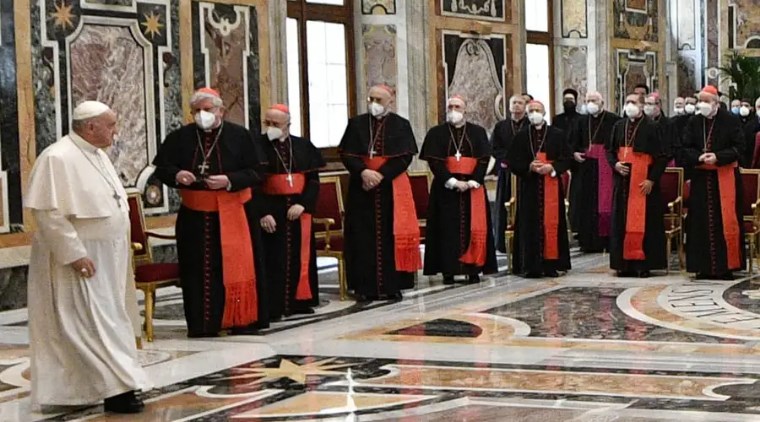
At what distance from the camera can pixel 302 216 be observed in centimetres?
1013

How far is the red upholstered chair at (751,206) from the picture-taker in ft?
39.3

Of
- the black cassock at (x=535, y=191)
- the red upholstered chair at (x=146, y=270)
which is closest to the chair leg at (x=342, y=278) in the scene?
the red upholstered chair at (x=146, y=270)

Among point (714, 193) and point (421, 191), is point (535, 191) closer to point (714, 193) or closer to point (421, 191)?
point (421, 191)

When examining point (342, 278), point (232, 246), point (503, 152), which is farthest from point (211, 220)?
point (503, 152)

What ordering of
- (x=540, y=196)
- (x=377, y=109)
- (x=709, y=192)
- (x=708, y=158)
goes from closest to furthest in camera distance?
1. (x=377, y=109)
2. (x=708, y=158)
3. (x=709, y=192)
4. (x=540, y=196)

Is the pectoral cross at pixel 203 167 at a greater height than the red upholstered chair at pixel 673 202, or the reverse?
the pectoral cross at pixel 203 167

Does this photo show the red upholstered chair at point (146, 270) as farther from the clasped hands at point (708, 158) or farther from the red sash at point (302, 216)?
the clasped hands at point (708, 158)

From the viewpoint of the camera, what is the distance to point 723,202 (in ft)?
38.7

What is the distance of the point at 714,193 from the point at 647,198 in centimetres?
62

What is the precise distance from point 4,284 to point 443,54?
23.3 feet

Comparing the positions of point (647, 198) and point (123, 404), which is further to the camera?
point (647, 198)

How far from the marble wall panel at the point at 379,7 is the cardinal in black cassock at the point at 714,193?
4.64 m

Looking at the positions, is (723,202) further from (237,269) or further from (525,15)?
(525,15)

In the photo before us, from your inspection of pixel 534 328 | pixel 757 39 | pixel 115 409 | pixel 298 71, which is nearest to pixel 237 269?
pixel 534 328
